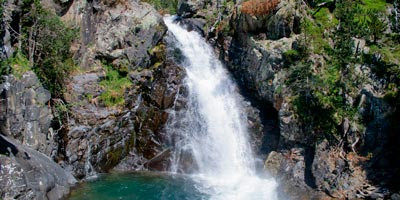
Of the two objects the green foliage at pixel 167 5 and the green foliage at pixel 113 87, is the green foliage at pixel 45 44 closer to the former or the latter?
the green foliage at pixel 113 87

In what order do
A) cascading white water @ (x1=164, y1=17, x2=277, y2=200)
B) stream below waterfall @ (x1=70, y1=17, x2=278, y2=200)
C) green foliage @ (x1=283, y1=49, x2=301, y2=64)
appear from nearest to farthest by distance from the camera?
stream below waterfall @ (x1=70, y1=17, x2=278, y2=200)
cascading white water @ (x1=164, y1=17, x2=277, y2=200)
green foliage @ (x1=283, y1=49, x2=301, y2=64)

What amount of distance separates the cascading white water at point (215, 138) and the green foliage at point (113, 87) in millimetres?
3267

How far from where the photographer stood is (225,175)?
18953mm

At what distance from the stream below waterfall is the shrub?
440cm

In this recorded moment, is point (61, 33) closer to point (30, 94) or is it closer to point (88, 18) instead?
point (88, 18)

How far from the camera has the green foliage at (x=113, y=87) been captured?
19875 mm

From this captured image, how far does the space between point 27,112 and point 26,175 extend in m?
3.71

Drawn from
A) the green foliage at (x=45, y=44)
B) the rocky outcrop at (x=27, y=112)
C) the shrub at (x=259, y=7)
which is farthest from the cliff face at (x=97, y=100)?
the shrub at (x=259, y=7)

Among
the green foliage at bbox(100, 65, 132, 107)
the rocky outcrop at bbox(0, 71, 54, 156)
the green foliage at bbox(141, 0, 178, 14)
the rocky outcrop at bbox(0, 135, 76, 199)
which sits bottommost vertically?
the rocky outcrop at bbox(0, 135, 76, 199)

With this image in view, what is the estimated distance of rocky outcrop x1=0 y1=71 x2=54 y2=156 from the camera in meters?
14.8

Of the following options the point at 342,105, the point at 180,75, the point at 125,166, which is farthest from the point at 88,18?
the point at 342,105

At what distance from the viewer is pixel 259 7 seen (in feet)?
68.4

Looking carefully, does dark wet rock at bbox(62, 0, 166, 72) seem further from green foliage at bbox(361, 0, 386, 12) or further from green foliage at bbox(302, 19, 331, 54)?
green foliage at bbox(361, 0, 386, 12)

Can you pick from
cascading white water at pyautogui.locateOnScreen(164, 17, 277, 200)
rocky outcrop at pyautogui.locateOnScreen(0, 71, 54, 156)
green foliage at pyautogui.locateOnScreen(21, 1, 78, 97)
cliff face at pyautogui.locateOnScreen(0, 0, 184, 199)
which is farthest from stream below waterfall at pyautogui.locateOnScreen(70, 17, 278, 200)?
green foliage at pyautogui.locateOnScreen(21, 1, 78, 97)
